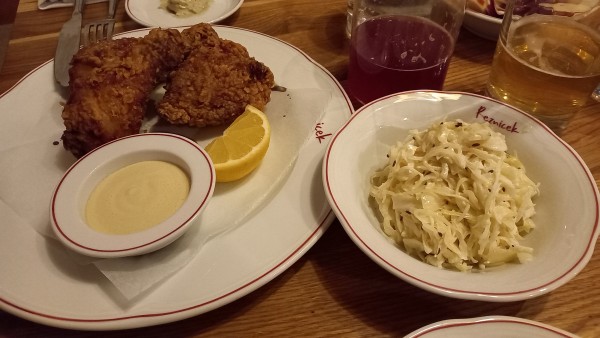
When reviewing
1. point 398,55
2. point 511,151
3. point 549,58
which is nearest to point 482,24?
point 549,58

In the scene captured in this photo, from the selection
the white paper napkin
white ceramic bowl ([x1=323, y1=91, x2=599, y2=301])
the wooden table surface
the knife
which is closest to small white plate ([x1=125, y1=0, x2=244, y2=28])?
the knife

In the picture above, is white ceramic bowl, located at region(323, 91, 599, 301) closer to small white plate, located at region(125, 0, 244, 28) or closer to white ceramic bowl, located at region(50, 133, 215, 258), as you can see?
white ceramic bowl, located at region(50, 133, 215, 258)

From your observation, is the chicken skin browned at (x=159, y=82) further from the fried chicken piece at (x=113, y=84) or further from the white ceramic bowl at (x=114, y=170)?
the white ceramic bowl at (x=114, y=170)

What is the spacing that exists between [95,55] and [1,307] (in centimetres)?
88

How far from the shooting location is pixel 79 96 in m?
1.53

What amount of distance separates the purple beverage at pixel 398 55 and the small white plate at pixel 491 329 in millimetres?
906

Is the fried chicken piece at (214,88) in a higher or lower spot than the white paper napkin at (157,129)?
higher

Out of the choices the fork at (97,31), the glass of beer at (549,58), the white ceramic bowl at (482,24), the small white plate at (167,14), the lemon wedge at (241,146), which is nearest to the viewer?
the lemon wedge at (241,146)

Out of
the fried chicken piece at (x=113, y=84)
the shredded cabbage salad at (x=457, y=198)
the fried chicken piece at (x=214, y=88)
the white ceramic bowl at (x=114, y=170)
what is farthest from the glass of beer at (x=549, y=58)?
the fried chicken piece at (x=113, y=84)

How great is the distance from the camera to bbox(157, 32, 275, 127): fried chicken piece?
5.34 feet

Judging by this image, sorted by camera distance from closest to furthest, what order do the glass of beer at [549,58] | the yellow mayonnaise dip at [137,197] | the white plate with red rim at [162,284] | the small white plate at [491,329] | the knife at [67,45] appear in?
the small white plate at [491,329] → the white plate with red rim at [162,284] → the yellow mayonnaise dip at [137,197] → the glass of beer at [549,58] → the knife at [67,45]

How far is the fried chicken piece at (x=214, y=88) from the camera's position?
163 centimetres

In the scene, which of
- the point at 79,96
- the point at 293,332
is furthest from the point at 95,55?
the point at 293,332

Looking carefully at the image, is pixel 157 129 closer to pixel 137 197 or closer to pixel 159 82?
pixel 159 82
